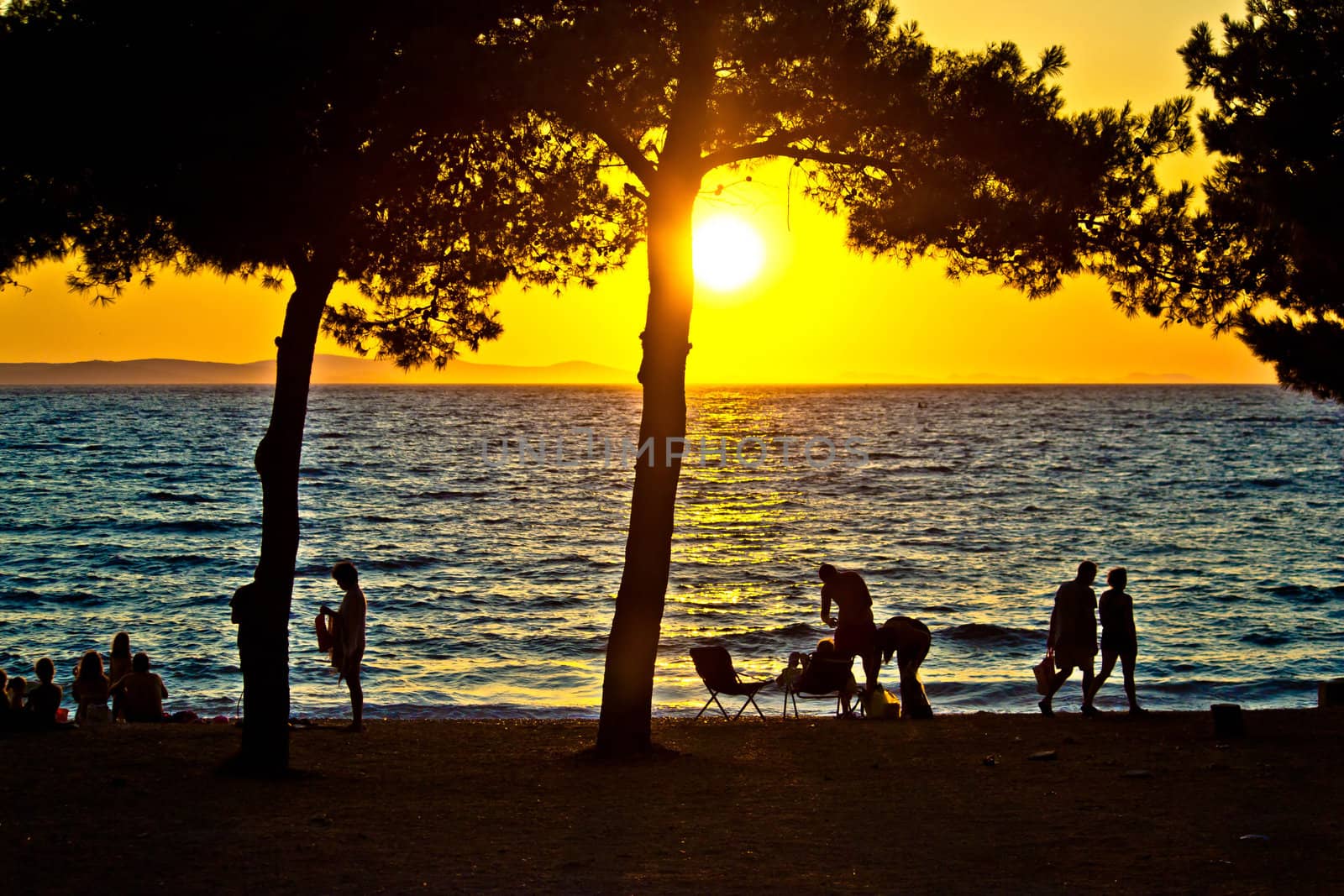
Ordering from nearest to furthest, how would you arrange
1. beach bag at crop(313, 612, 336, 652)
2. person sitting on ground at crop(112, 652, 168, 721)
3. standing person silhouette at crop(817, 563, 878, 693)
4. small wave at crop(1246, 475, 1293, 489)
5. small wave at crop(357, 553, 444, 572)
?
beach bag at crop(313, 612, 336, 652)
standing person silhouette at crop(817, 563, 878, 693)
person sitting on ground at crop(112, 652, 168, 721)
small wave at crop(357, 553, 444, 572)
small wave at crop(1246, 475, 1293, 489)

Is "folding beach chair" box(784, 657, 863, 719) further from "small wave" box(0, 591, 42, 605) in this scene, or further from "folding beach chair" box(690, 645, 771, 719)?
"small wave" box(0, 591, 42, 605)

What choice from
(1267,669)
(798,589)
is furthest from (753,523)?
(1267,669)

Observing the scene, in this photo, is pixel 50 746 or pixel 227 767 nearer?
pixel 227 767

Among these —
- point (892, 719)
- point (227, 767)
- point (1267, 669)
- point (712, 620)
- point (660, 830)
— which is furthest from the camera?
point (712, 620)

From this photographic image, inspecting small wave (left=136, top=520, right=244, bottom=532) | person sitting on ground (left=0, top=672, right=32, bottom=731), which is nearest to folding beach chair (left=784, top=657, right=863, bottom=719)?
person sitting on ground (left=0, top=672, right=32, bottom=731)

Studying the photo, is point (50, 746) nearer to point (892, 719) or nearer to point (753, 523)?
point (892, 719)

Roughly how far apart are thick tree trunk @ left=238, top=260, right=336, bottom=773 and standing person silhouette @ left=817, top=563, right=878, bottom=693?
574 cm

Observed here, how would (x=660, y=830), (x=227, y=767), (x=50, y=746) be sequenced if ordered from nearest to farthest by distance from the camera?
(x=660, y=830), (x=227, y=767), (x=50, y=746)

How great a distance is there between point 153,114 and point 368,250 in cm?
197

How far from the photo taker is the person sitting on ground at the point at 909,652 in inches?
499

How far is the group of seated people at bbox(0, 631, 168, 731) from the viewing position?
10.7 m

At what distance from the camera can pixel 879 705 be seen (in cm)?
1269

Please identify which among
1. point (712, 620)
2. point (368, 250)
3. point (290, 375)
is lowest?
point (712, 620)

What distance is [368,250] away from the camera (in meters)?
9.25
